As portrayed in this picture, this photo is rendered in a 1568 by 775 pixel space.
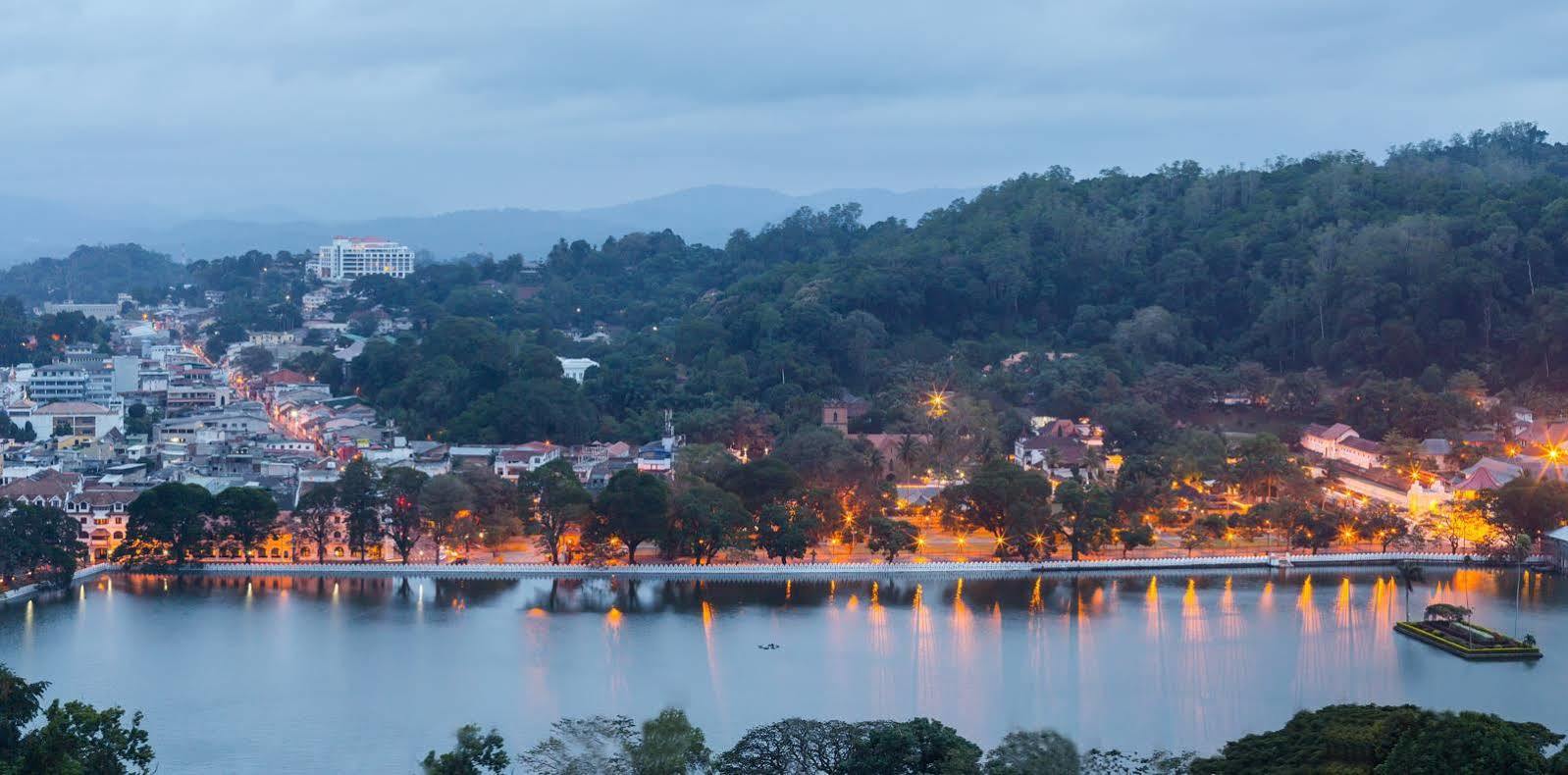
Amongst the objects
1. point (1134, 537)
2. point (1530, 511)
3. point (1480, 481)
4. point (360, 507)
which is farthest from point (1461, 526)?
point (360, 507)

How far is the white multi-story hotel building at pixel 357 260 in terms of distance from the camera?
48.4m

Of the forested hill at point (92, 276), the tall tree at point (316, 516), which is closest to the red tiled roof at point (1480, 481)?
the tall tree at point (316, 516)

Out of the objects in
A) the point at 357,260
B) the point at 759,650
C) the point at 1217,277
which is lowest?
the point at 759,650

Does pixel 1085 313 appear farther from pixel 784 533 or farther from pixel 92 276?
pixel 92 276

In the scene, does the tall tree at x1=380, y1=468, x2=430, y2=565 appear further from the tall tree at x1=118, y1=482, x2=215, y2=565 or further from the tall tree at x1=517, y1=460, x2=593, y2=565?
the tall tree at x1=118, y1=482, x2=215, y2=565

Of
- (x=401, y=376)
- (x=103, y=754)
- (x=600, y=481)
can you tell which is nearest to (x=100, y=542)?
(x=600, y=481)

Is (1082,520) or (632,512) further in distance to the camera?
(1082,520)

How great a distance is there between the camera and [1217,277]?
30344 mm

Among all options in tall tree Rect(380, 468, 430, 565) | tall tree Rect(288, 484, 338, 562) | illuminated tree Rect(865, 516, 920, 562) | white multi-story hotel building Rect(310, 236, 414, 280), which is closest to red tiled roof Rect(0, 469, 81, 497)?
tall tree Rect(288, 484, 338, 562)

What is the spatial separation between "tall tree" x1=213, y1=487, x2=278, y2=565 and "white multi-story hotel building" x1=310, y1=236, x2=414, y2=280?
30.4m

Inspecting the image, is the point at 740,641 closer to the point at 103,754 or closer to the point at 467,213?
the point at 103,754

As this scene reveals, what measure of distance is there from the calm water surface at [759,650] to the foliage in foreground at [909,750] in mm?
1493

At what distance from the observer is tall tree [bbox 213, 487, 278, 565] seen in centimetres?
1775

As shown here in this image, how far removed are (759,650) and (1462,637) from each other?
5962 millimetres
